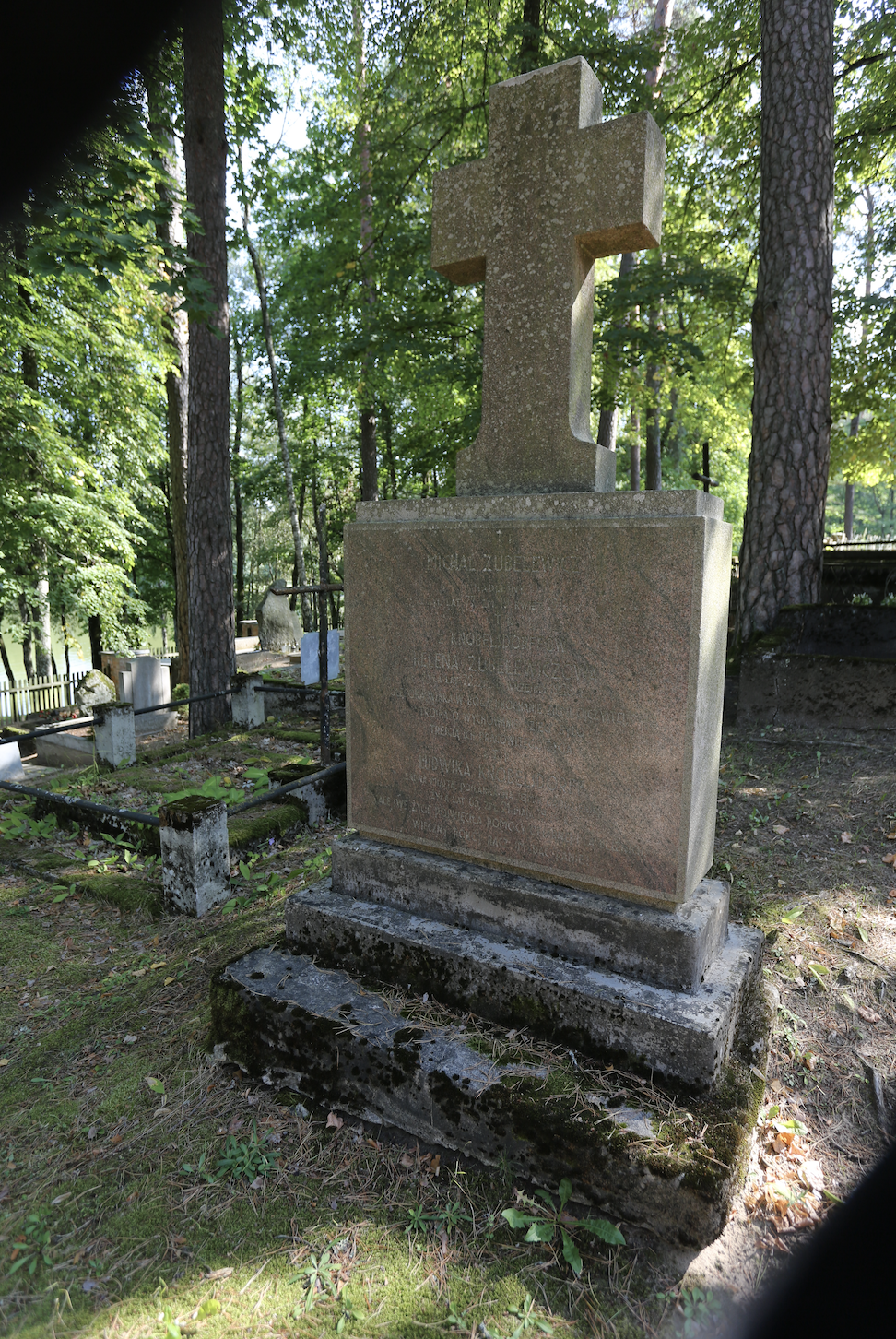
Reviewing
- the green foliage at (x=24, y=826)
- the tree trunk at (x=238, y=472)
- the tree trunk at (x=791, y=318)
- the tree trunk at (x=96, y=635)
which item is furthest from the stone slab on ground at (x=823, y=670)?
the tree trunk at (x=238, y=472)

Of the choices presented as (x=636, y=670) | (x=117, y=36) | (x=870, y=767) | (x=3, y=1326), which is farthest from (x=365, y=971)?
(x=117, y=36)

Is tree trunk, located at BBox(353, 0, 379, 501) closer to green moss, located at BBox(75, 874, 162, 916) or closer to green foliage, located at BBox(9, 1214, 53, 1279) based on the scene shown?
green moss, located at BBox(75, 874, 162, 916)

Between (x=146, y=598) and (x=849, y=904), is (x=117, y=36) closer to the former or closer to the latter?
(x=849, y=904)

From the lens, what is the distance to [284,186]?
1058cm

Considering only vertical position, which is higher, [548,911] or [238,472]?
[238,472]

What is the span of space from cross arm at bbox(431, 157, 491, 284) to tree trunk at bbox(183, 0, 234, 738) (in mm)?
4953

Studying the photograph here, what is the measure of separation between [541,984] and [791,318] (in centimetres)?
654

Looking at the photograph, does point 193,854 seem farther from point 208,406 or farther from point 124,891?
point 208,406

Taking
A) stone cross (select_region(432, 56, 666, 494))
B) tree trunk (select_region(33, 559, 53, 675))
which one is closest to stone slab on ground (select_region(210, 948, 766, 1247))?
stone cross (select_region(432, 56, 666, 494))

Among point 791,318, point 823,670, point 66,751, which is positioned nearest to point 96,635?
point 66,751

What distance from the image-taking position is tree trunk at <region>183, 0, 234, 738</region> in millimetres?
7629

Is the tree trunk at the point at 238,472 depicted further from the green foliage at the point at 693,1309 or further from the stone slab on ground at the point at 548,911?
the green foliage at the point at 693,1309

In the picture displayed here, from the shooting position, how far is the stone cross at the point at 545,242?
271 cm

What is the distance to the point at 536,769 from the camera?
2.85 meters
